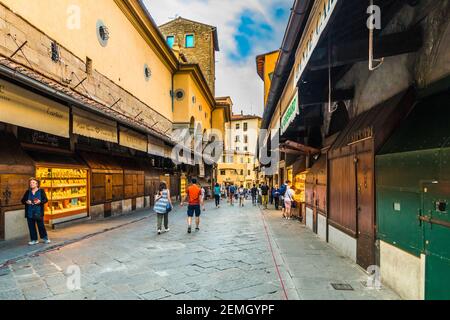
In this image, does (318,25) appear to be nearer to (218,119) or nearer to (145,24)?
(145,24)

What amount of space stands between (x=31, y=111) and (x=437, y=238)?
7686mm

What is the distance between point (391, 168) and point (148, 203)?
16146mm

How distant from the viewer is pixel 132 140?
514 inches

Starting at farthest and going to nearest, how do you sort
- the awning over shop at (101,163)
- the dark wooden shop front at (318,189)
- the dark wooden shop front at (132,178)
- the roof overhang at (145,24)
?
1. the dark wooden shop front at (132,178)
2. the roof overhang at (145,24)
3. the awning over shop at (101,163)
4. the dark wooden shop front at (318,189)

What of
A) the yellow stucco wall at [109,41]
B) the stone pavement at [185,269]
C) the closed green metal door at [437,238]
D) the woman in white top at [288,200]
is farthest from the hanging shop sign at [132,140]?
the closed green metal door at [437,238]

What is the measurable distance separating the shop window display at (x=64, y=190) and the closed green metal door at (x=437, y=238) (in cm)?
989

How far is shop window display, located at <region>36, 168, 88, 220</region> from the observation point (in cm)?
1015

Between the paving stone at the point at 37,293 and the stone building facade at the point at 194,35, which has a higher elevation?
the stone building facade at the point at 194,35

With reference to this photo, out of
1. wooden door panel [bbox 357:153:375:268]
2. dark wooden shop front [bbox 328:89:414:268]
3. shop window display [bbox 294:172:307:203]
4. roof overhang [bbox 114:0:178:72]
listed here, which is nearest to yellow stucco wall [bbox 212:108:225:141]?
roof overhang [bbox 114:0:178:72]

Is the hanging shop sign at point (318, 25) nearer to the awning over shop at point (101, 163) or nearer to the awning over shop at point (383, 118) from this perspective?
the awning over shop at point (383, 118)

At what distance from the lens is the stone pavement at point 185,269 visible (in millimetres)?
4418

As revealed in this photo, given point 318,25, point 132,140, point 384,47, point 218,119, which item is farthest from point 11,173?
point 218,119

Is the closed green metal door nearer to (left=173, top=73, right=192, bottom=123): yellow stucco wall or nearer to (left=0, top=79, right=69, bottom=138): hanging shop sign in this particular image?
(left=0, top=79, right=69, bottom=138): hanging shop sign
